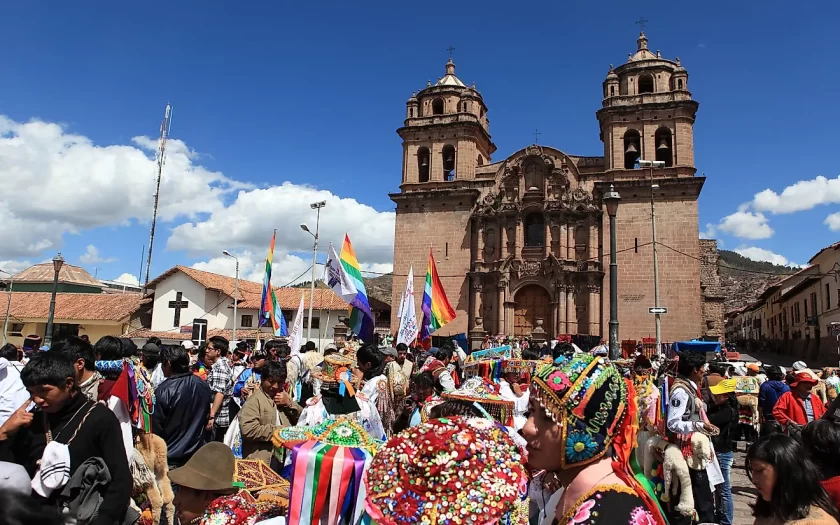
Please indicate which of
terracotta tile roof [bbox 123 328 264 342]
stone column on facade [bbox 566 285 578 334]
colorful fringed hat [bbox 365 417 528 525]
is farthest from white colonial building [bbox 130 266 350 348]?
colorful fringed hat [bbox 365 417 528 525]

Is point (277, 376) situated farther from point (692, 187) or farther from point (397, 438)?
point (692, 187)

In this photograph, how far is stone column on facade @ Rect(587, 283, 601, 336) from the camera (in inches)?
1051

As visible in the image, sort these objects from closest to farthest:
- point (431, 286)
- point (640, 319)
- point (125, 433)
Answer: point (125, 433), point (431, 286), point (640, 319)

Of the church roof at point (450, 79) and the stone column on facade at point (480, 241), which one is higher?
the church roof at point (450, 79)

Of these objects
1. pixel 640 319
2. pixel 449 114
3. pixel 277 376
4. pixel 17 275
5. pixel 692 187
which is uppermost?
pixel 449 114

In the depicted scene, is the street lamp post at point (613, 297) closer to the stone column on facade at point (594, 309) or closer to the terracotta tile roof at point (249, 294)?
the stone column on facade at point (594, 309)

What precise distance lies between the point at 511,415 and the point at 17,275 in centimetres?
5600

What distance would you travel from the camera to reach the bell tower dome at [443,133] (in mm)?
30359

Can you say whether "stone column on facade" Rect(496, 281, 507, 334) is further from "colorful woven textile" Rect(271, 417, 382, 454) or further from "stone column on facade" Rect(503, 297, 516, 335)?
"colorful woven textile" Rect(271, 417, 382, 454)

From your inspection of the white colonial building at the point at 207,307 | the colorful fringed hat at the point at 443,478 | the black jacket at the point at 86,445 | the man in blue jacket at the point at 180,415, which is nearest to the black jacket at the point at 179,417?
the man in blue jacket at the point at 180,415

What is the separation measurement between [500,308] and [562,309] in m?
3.04

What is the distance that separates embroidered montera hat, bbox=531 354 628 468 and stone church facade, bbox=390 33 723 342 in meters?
23.0

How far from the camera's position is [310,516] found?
218cm

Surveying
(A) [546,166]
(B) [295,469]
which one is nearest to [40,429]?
(B) [295,469]
